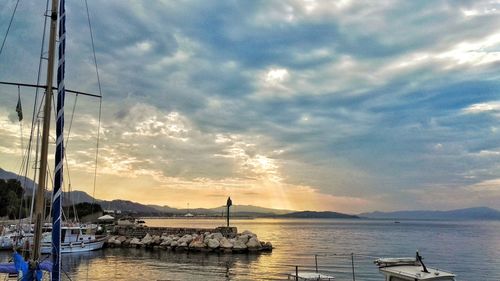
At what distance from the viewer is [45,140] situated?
32.0 ft

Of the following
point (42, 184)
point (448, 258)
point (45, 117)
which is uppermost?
point (45, 117)

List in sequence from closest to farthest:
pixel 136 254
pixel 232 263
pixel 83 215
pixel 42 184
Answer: pixel 42 184 < pixel 232 263 < pixel 136 254 < pixel 83 215

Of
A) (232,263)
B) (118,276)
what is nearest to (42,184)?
(118,276)

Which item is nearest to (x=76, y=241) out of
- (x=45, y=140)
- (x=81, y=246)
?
(x=81, y=246)

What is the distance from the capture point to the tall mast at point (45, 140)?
9650 millimetres

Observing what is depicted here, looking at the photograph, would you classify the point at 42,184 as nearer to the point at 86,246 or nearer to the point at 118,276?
the point at 118,276

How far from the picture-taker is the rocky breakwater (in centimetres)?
5959

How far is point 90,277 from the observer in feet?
125

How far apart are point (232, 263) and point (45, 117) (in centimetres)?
4126

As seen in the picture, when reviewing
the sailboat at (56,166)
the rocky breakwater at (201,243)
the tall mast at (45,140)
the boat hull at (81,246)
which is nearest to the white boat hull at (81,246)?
the boat hull at (81,246)

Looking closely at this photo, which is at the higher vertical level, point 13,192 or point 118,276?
point 13,192

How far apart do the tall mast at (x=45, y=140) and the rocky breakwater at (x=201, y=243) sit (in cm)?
5035

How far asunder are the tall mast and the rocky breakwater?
50348 mm

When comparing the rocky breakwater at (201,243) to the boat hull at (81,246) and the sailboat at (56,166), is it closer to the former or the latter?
the boat hull at (81,246)
